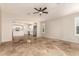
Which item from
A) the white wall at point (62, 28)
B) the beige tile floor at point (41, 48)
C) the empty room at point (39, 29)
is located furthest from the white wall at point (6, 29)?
the white wall at point (62, 28)

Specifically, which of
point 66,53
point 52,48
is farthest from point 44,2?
point 66,53

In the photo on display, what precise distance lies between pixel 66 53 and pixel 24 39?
35.4 inches

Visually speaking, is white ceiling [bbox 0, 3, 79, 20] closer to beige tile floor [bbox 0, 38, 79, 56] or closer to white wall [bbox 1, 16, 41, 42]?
white wall [bbox 1, 16, 41, 42]

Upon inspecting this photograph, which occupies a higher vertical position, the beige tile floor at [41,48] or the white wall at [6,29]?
the white wall at [6,29]

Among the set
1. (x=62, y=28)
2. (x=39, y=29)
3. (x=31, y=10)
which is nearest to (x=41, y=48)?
(x=39, y=29)

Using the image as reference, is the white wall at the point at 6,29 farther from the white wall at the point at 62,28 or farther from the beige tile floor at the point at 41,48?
the white wall at the point at 62,28

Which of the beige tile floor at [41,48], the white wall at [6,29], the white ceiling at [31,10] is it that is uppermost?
the white ceiling at [31,10]

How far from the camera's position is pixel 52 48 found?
254cm

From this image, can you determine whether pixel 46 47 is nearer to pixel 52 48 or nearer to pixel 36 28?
pixel 52 48

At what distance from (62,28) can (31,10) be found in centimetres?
74

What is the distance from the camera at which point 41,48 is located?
8.29 feet

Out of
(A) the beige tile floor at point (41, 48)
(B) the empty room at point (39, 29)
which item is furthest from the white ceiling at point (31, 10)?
(A) the beige tile floor at point (41, 48)

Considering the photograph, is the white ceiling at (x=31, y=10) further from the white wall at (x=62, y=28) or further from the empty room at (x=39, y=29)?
the white wall at (x=62, y=28)

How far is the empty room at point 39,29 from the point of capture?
2.50 m
